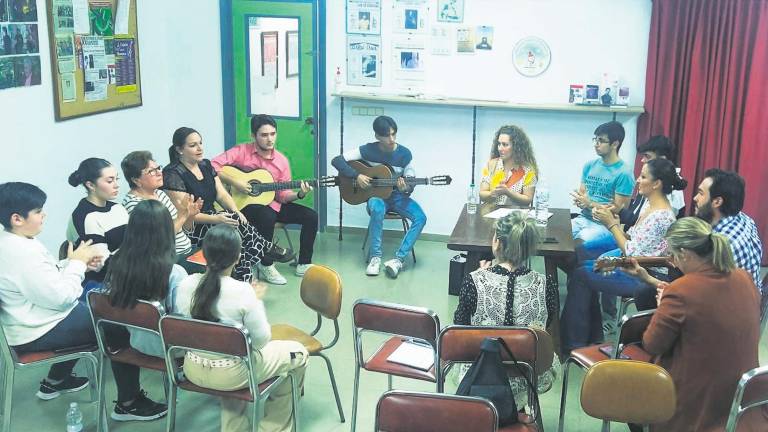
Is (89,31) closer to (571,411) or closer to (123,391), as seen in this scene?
(123,391)

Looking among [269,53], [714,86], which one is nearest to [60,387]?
[269,53]

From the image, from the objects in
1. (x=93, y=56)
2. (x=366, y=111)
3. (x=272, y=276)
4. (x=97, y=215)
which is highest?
(x=93, y=56)

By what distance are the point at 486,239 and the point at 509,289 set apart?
117 cm

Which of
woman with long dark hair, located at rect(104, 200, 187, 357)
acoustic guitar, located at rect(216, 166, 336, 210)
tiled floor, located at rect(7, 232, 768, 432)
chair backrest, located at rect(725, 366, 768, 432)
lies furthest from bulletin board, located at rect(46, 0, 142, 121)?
chair backrest, located at rect(725, 366, 768, 432)

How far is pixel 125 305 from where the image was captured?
299 cm

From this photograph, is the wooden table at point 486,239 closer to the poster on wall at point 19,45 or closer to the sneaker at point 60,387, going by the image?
the sneaker at point 60,387

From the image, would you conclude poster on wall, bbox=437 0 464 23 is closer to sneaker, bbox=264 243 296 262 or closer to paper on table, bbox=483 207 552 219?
paper on table, bbox=483 207 552 219

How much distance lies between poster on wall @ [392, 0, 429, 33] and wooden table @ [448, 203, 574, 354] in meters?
2.11

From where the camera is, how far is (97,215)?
147 inches

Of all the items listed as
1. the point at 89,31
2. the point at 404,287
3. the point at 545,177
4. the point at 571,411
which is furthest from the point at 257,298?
the point at 545,177

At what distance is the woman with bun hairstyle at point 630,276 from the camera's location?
370cm

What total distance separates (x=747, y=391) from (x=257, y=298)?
184 centimetres

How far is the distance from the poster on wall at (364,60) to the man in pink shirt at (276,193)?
1.12 meters

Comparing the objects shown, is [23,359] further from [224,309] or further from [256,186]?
[256,186]
